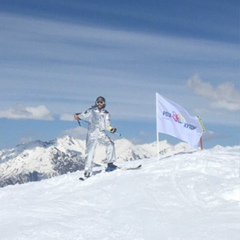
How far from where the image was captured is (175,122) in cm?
1889

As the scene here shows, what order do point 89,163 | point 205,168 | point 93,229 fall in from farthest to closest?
1. point 89,163
2. point 205,168
3. point 93,229

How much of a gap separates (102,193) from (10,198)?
119 inches

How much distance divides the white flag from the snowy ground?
2.56 meters

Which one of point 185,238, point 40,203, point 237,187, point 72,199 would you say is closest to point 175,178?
point 237,187

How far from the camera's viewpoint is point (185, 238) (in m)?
8.56

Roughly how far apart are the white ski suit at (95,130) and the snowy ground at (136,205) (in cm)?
91

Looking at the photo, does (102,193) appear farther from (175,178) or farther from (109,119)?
(109,119)

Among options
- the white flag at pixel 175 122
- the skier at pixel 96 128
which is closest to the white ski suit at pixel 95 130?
the skier at pixel 96 128

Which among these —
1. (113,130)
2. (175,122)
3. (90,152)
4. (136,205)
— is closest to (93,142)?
(90,152)

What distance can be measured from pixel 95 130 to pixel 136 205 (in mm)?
5290

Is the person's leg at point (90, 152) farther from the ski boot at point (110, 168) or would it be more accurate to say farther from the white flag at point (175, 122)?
the white flag at point (175, 122)

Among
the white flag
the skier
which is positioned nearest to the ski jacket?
the skier

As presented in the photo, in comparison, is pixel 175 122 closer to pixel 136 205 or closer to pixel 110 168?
pixel 110 168

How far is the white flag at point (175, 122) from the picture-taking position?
18.5 metres
